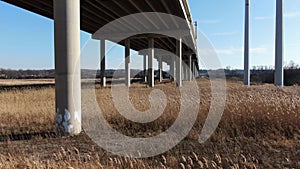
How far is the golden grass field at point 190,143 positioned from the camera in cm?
491

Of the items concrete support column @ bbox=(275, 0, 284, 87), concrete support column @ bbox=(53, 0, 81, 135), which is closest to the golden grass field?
concrete support column @ bbox=(53, 0, 81, 135)

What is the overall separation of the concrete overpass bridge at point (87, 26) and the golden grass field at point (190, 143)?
33.4 inches

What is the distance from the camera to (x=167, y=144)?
241 inches

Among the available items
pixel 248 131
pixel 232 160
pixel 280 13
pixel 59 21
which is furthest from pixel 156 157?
→ pixel 280 13

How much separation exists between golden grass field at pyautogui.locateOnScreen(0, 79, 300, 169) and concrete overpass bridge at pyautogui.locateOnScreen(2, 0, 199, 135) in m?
0.85

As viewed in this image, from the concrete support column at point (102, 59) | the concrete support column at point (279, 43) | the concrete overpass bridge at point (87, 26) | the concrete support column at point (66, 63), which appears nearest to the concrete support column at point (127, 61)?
the concrete overpass bridge at point (87, 26)

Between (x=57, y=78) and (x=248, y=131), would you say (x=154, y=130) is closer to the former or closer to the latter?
(x=248, y=131)

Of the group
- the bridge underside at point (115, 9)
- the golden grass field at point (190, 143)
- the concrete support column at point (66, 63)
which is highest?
the bridge underside at point (115, 9)

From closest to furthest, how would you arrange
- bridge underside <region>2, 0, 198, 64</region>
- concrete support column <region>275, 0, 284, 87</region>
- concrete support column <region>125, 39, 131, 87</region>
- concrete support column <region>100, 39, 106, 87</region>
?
bridge underside <region>2, 0, 198, 64</region> → concrete support column <region>275, 0, 284, 87</region> → concrete support column <region>125, 39, 131, 87</region> → concrete support column <region>100, 39, 106, 87</region>

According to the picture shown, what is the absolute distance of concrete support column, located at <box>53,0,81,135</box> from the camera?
25.0 ft

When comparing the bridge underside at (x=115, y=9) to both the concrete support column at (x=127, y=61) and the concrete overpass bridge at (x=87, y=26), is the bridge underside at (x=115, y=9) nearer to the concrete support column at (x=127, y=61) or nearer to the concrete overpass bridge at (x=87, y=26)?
the concrete overpass bridge at (x=87, y=26)

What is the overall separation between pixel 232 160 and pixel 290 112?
133 inches

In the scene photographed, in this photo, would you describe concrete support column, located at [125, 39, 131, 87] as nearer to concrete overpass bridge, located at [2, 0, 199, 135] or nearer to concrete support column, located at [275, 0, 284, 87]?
concrete overpass bridge, located at [2, 0, 199, 135]

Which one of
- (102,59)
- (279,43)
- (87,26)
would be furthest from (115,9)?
(102,59)
